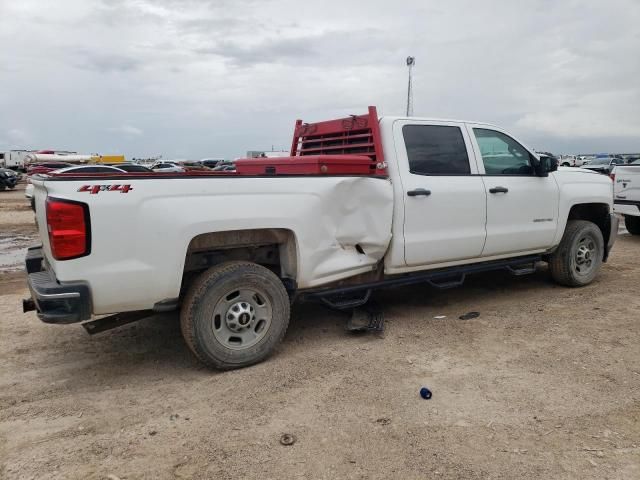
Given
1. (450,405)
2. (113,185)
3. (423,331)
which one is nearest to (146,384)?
(113,185)

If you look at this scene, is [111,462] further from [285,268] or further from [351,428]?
[285,268]

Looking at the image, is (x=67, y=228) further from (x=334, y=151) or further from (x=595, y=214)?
(x=595, y=214)

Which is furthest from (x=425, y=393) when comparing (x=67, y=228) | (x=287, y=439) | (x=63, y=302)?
(x=67, y=228)

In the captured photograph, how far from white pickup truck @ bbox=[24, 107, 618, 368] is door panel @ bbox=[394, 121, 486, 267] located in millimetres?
14

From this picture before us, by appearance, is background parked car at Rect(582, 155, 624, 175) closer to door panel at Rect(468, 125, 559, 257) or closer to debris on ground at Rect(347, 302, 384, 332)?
door panel at Rect(468, 125, 559, 257)

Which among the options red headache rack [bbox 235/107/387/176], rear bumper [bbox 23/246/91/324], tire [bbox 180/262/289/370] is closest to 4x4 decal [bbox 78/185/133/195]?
rear bumper [bbox 23/246/91/324]

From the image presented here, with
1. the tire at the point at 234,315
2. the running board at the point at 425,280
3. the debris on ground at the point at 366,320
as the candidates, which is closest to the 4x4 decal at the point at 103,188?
the tire at the point at 234,315

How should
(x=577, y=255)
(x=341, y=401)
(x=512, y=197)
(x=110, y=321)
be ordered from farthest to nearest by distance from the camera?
(x=577, y=255), (x=512, y=197), (x=110, y=321), (x=341, y=401)

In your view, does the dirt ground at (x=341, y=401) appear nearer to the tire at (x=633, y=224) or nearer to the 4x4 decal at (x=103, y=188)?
the 4x4 decal at (x=103, y=188)

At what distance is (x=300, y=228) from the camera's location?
4.18 m

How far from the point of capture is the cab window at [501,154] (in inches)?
214

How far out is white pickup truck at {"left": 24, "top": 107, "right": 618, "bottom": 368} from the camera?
3463 millimetres

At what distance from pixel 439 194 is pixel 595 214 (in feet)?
9.73

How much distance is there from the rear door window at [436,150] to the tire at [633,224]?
7.46m
